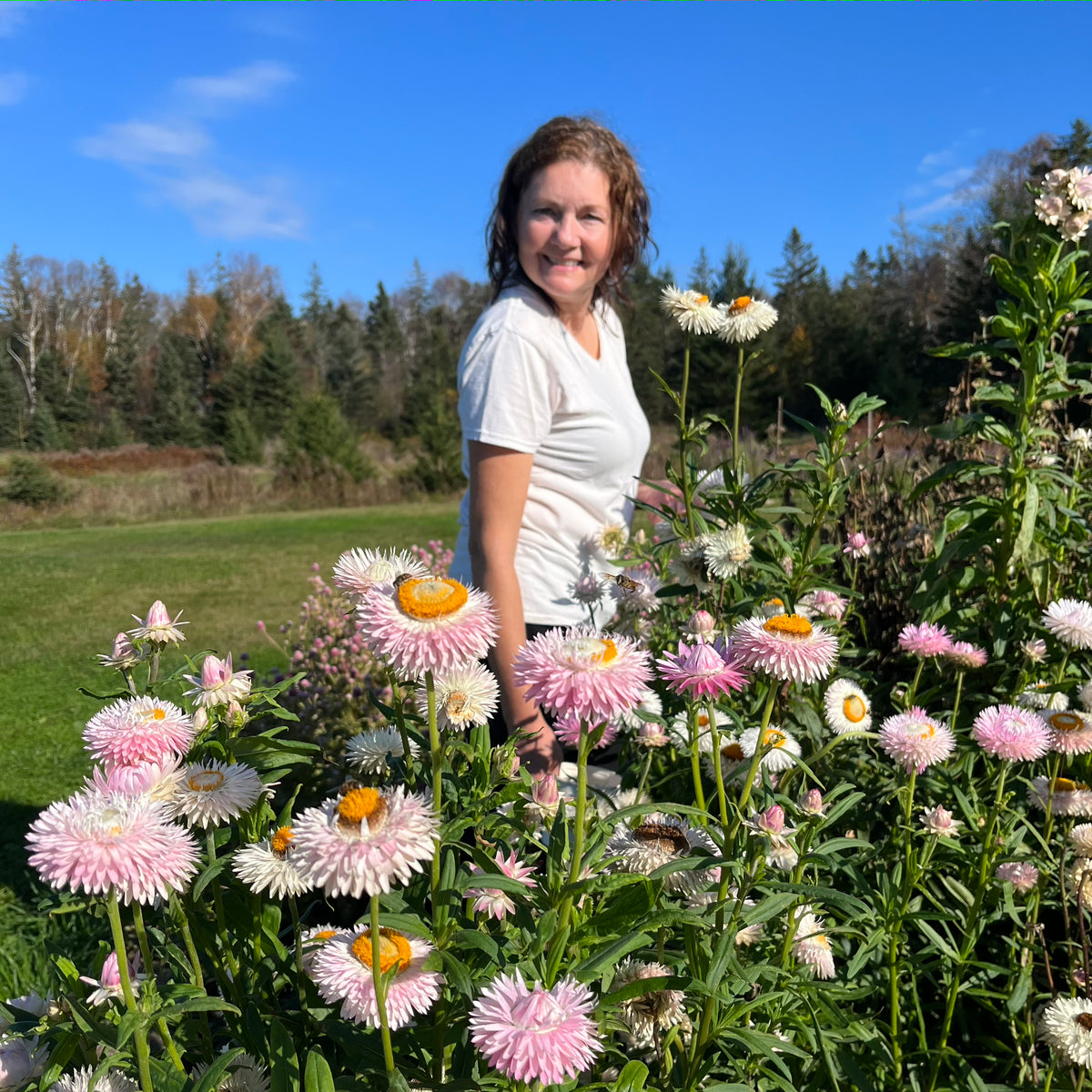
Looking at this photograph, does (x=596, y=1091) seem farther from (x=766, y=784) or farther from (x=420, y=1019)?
(x=766, y=784)

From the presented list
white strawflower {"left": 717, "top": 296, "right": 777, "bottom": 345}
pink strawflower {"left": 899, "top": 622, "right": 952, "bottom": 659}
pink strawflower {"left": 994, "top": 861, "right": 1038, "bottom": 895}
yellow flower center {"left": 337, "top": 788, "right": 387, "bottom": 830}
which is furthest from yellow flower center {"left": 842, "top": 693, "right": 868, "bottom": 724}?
yellow flower center {"left": 337, "top": 788, "right": 387, "bottom": 830}

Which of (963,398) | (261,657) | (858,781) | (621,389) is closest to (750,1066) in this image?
(858,781)

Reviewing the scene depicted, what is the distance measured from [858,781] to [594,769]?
776mm

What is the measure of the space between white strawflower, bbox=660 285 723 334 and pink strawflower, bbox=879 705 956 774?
1068mm

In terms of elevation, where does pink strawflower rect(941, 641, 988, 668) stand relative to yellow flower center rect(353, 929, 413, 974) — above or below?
above

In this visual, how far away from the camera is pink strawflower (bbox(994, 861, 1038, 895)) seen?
164 cm

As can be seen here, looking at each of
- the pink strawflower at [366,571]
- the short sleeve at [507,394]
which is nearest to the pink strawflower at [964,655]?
the short sleeve at [507,394]

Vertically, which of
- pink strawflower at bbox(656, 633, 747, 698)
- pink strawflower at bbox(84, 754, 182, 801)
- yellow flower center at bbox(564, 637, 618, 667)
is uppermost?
yellow flower center at bbox(564, 637, 618, 667)

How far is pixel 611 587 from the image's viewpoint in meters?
2.07

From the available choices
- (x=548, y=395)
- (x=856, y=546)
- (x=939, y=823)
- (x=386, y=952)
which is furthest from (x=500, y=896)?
(x=856, y=546)

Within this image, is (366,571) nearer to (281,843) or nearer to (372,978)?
(281,843)

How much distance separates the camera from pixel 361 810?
0.78 meters

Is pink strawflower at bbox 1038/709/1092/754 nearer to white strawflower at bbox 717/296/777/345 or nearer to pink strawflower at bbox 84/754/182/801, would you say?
white strawflower at bbox 717/296/777/345

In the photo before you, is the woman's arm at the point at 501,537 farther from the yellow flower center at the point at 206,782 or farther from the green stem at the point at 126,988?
the green stem at the point at 126,988
